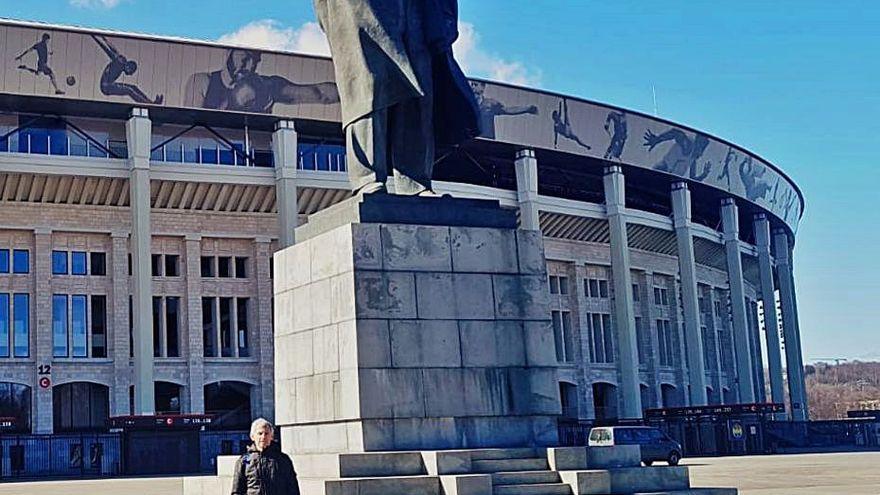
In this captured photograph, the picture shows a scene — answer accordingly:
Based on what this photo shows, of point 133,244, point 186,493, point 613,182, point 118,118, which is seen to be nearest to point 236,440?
point 133,244

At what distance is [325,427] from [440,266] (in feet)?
5.71

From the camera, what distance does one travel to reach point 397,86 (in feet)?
35.9

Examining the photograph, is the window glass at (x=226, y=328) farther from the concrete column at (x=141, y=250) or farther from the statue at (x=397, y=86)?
the statue at (x=397, y=86)


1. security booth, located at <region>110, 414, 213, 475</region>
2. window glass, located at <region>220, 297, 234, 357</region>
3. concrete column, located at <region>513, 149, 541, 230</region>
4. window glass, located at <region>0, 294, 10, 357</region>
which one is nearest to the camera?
security booth, located at <region>110, 414, 213, 475</region>

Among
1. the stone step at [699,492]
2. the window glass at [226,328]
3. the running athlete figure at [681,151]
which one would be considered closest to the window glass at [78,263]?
the window glass at [226,328]

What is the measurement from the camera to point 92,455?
36.6m

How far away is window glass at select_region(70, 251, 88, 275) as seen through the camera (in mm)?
41344

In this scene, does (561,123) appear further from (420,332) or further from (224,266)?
(420,332)

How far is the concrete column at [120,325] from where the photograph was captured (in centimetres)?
4044

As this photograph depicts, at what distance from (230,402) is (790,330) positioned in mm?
32730

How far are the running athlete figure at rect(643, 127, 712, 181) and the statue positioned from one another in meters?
39.6

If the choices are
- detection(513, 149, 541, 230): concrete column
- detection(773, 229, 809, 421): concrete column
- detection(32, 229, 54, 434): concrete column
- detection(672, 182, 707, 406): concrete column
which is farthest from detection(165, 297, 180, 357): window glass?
detection(773, 229, 809, 421): concrete column

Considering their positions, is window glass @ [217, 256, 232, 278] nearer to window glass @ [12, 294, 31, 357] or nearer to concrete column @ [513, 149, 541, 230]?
window glass @ [12, 294, 31, 357]

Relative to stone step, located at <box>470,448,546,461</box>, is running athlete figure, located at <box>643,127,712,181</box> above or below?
above
